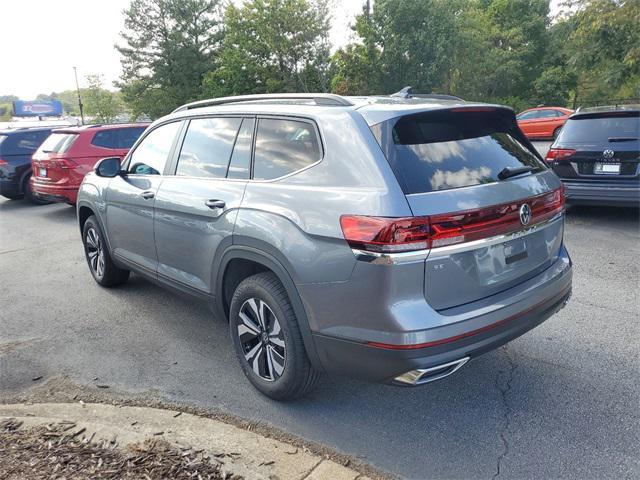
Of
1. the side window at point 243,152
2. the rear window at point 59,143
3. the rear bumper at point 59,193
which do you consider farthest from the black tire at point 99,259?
the rear window at point 59,143

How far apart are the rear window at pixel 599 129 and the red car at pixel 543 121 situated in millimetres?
14843

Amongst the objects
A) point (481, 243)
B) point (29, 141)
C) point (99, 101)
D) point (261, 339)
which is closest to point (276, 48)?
point (99, 101)

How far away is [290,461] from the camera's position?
271cm

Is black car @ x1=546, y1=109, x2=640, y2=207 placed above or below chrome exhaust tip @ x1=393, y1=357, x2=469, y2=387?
above

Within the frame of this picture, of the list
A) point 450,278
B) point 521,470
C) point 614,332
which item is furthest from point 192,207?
point 614,332

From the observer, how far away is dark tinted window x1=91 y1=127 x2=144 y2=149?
33.4ft

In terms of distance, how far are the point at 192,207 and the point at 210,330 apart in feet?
4.20

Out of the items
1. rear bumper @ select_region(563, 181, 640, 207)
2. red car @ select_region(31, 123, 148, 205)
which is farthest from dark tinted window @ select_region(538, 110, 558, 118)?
red car @ select_region(31, 123, 148, 205)

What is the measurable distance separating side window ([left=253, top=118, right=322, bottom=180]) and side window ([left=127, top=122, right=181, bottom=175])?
1.22 metres

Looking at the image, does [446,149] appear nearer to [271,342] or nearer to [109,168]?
[271,342]

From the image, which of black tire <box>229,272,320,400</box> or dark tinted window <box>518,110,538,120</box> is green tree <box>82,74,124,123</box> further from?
black tire <box>229,272,320,400</box>

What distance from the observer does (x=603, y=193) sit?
7.02 m

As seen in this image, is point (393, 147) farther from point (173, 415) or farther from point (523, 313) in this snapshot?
point (173, 415)

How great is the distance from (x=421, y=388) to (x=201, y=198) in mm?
1943
